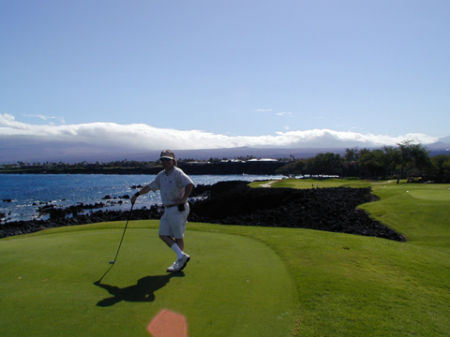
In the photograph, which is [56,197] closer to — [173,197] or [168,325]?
[173,197]

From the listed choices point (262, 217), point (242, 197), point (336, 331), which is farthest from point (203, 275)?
point (242, 197)

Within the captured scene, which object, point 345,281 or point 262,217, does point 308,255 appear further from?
point 262,217

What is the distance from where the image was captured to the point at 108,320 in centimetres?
358

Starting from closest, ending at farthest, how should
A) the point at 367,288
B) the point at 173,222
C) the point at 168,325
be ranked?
the point at 168,325 < the point at 367,288 < the point at 173,222

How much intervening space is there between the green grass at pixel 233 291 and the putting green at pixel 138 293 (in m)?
0.01

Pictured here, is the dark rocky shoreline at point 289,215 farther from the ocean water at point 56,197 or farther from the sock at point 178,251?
the ocean water at point 56,197

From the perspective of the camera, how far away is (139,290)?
14.7ft

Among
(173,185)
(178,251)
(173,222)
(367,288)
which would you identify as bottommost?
(367,288)

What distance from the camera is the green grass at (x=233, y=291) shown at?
3.56 m

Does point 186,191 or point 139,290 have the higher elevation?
point 186,191

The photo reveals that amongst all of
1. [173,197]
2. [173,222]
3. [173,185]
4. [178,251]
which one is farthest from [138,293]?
[173,185]

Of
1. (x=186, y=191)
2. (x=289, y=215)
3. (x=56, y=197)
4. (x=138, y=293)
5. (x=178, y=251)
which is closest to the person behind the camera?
(x=138, y=293)

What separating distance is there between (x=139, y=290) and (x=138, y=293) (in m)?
0.11

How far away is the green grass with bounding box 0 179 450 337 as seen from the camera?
11.7 ft
